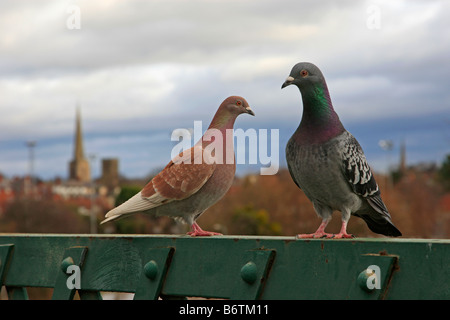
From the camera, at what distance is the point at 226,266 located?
3982mm

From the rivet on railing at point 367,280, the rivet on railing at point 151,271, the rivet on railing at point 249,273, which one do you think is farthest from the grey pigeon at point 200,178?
the rivet on railing at point 367,280

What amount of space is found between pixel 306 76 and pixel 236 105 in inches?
22.3

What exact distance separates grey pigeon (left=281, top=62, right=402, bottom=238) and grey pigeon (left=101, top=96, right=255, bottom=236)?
1.54 ft

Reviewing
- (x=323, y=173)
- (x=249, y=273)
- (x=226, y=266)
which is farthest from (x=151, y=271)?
(x=323, y=173)

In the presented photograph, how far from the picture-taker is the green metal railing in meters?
3.45

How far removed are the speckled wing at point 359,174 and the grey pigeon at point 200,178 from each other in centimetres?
76

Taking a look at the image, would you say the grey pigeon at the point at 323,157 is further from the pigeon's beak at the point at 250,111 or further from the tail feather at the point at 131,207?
the tail feather at the point at 131,207

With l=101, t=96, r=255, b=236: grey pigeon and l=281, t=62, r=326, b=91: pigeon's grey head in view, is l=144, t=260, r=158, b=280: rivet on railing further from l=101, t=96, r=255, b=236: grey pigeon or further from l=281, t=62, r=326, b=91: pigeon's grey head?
l=281, t=62, r=326, b=91: pigeon's grey head

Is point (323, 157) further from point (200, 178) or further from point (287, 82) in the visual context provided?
point (200, 178)

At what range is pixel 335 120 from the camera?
15.6ft

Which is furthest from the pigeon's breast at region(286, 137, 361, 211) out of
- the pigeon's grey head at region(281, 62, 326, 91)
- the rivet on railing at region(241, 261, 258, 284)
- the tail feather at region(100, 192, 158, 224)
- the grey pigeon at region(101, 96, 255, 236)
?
the tail feather at region(100, 192, 158, 224)

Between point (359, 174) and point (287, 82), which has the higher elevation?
point (287, 82)

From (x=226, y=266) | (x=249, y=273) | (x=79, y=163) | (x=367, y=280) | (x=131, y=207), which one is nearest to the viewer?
(x=367, y=280)

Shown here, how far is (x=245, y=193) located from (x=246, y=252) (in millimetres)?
52429
